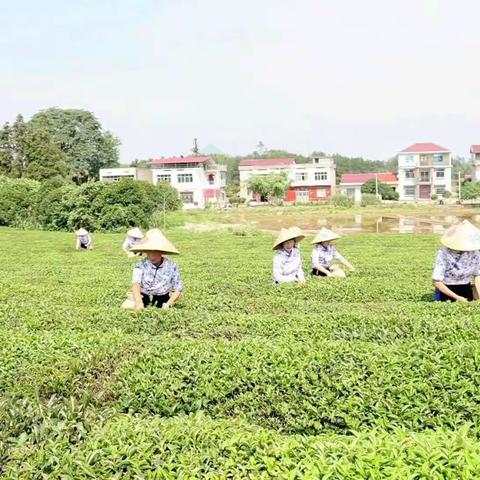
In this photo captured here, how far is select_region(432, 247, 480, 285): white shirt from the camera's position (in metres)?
8.67

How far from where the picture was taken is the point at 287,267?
431 inches

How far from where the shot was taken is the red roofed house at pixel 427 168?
3048 inches

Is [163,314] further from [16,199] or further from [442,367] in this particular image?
[16,199]

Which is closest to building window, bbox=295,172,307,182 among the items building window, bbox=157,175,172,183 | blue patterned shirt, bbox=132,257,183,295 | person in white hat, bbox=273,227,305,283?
building window, bbox=157,175,172,183

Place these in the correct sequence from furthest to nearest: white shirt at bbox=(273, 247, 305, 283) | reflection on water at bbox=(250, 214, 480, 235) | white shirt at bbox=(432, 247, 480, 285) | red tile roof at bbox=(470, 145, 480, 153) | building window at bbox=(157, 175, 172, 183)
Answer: red tile roof at bbox=(470, 145, 480, 153), building window at bbox=(157, 175, 172, 183), reflection on water at bbox=(250, 214, 480, 235), white shirt at bbox=(273, 247, 305, 283), white shirt at bbox=(432, 247, 480, 285)

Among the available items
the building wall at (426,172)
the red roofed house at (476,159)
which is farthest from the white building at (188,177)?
the red roofed house at (476,159)

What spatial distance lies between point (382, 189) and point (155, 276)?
2909 inches

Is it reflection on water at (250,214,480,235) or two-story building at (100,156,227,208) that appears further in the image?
two-story building at (100,156,227,208)

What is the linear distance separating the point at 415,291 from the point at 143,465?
797 centimetres

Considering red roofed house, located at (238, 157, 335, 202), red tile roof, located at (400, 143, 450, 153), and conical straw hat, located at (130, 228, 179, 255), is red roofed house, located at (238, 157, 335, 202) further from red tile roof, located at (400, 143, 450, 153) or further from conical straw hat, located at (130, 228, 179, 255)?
conical straw hat, located at (130, 228, 179, 255)

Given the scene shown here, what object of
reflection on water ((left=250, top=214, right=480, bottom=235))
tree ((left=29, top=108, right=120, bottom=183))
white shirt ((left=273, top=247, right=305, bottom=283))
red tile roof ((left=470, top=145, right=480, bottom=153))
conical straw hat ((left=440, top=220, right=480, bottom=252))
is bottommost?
reflection on water ((left=250, top=214, right=480, bottom=235))

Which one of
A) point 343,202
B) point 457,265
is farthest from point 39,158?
point 457,265

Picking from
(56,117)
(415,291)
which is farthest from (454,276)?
(56,117)

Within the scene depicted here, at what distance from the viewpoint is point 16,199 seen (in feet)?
150
